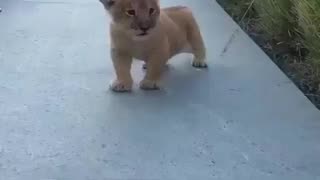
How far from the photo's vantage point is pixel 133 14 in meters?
4.08

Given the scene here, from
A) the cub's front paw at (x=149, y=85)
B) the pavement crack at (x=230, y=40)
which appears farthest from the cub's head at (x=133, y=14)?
the pavement crack at (x=230, y=40)

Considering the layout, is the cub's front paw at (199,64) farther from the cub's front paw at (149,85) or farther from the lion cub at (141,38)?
the cub's front paw at (149,85)

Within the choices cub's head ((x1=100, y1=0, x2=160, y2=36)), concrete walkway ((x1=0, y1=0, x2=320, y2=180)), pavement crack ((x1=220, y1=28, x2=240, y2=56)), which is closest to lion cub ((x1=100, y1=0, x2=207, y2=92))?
cub's head ((x1=100, y1=0, x2=160, y2=36))

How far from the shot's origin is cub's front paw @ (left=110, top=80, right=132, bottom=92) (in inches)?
167

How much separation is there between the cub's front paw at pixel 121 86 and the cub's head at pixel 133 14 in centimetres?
28

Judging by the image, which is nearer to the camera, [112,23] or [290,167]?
[290,167]

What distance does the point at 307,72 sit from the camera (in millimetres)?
4637

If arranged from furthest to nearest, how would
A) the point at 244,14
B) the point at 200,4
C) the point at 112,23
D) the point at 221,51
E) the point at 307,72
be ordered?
the point at 200,4, the point at 244,14, the point at 221,51, the point at 307,72, the point at 112,23

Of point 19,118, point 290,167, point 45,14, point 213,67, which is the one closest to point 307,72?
point 213,67

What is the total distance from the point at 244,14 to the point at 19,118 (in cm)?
241

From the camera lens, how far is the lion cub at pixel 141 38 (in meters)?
4.09

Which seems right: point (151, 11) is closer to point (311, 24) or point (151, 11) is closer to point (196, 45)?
point (196, 45)

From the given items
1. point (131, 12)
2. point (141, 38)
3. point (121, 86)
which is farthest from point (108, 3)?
point (121, 86)

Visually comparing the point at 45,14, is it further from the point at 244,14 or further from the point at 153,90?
the point at 153,90
